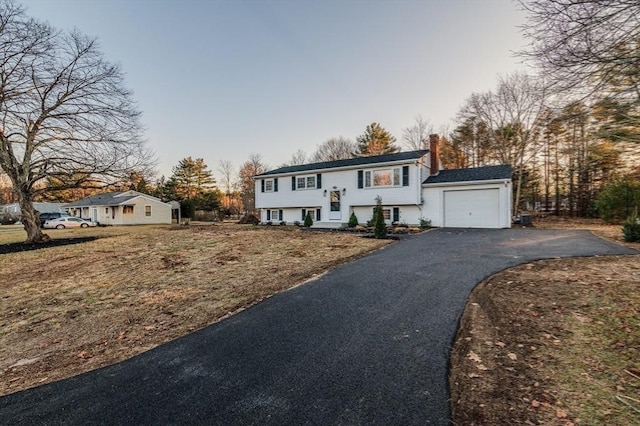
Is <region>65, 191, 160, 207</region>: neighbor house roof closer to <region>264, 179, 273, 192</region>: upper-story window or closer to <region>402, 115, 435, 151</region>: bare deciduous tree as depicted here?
<region>264, 179, 273, 192</region>: upper-story window

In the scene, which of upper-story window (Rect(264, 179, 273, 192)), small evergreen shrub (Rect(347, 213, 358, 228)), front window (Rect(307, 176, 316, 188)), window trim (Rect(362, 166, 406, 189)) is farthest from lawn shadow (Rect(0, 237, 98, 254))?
window trim (Rect(362, 166, 406, 189))

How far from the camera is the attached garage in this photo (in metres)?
17.5

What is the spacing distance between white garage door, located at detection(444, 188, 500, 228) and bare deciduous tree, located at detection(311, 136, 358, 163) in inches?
990

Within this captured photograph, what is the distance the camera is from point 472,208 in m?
18.5

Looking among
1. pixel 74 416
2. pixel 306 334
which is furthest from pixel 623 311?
pixel 74 416

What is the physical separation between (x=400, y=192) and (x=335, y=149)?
25.8m

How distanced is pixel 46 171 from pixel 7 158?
5.34 feet

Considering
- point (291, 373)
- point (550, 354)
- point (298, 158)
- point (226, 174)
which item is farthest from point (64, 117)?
point (226, 174)

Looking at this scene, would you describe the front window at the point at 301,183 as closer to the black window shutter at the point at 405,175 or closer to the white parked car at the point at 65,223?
the black window shutter at the point at 405,175

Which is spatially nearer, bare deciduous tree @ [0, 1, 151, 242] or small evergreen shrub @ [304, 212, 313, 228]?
bare deciduous tree @ [0, 1, 151, 242]

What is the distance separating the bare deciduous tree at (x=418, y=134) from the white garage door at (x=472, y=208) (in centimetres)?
1908

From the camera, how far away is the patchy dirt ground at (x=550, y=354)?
2.54 m

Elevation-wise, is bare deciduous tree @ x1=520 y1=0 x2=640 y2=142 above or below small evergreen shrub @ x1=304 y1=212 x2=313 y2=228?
above

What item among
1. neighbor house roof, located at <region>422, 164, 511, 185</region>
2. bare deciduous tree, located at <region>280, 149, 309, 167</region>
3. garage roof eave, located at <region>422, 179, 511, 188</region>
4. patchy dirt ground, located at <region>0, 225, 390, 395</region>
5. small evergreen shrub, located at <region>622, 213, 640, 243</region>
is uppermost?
bare deciduous tree, located at <region>280, 149, 309, 167</region>
